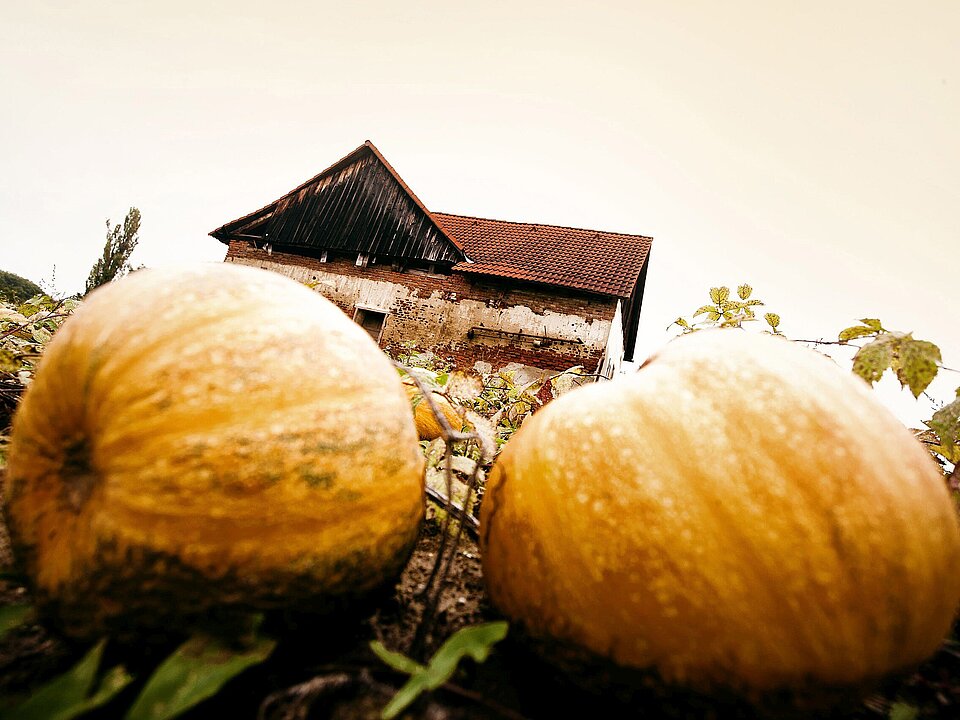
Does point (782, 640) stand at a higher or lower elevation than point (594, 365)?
lower

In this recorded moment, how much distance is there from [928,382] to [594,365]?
8792mm

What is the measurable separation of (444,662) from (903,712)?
36.4 inches

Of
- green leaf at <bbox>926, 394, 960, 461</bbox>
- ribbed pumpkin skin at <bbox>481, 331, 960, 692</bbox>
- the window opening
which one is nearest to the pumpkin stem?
ribbed pumpkin skin at <bbox>481, 331, 960, 692</bbox>

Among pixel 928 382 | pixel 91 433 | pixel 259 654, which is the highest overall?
pixel 928 382

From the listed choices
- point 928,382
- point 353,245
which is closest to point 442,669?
point 928,382

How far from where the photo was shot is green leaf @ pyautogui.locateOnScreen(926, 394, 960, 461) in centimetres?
170

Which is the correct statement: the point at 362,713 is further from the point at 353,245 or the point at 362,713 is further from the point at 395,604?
the point at 353,245

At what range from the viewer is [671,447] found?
92cm

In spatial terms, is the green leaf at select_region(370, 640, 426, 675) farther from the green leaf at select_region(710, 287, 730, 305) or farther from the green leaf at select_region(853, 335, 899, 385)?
the green leaf at select_region(710, 287, 730, 305)

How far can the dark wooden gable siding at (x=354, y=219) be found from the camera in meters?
12.0

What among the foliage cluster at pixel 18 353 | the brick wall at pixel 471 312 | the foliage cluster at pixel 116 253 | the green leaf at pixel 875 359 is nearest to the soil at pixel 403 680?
the green leaf at pixel 875 359

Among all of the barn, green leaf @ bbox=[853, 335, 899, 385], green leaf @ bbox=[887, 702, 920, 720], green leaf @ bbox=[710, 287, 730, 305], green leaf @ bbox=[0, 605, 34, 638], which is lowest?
green leaf @ bbox=[0, 605, 34, 638]

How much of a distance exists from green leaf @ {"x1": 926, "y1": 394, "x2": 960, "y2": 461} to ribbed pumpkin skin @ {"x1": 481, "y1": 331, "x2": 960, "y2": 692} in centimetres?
119

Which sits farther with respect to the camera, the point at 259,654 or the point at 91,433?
the point at 91,433
